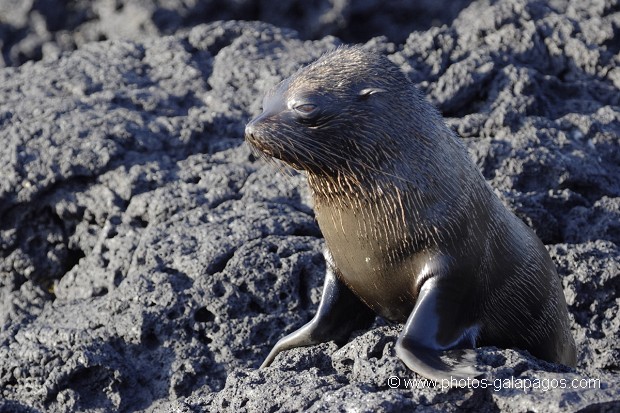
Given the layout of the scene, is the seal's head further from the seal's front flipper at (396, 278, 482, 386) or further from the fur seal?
the seal's front flipper at (396, 278, 482, 386)

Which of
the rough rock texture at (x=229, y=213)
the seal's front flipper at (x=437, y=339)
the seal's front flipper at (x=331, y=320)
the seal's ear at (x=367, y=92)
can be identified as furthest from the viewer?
the seal's front flipper at (x=331, y=320)

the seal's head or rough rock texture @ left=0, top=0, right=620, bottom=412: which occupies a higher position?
the seal's head

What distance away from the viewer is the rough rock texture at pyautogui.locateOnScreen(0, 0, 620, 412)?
211 inches

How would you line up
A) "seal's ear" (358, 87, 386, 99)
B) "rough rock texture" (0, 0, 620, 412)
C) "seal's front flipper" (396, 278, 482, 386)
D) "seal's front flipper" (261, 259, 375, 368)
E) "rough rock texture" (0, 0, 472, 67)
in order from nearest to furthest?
"seal's front flipper" (396, 278, 482, 386)
"rough rock texture" (0, 0, 620, 412)
"seal's ear" (358, 87, 386, 99)
"seal's front flipper" (261, 259, 375, 368)
"rough rock texture" (0, 0, 472, 67)

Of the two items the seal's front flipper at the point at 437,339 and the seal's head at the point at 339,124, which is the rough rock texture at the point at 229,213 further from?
the seal's head at the point at 339,124

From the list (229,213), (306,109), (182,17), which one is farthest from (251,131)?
(182,17)

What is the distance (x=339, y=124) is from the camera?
5.41m

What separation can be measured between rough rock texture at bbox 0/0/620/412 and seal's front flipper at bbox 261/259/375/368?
17cm

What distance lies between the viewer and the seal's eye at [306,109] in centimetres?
540

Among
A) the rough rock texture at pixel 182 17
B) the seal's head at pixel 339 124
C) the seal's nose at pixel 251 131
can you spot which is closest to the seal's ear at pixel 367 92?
the seal's head at pixel 339 124

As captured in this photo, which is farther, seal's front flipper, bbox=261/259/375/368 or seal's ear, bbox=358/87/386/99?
seal's front flipper, bbox=261/259/375/368

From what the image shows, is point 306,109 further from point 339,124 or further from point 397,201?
point 397,201

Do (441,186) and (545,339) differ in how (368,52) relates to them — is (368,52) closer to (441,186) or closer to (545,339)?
(441,186)

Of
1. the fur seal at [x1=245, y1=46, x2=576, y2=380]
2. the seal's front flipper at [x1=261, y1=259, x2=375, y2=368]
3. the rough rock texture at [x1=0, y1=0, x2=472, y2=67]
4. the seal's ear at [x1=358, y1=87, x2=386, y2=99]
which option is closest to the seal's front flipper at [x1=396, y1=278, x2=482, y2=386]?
the fur seal at [x1=245, y1=46, x2=576, y2=380]
